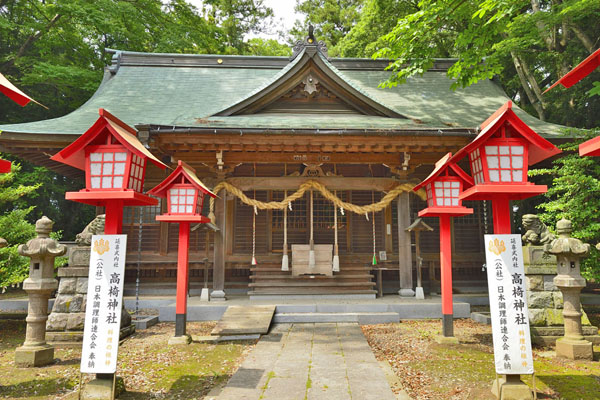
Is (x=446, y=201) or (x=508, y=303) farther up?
(x=446, y=201)

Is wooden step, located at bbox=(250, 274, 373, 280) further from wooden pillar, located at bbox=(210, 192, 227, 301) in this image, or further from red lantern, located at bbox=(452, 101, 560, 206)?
red lantern, located at bbox=(452, 101, 560, 206)

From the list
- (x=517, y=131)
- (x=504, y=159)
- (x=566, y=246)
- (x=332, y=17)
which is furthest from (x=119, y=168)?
(x=332, y=17)

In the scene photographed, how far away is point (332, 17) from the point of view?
27141mm

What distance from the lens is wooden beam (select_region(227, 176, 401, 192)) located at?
32.2ft

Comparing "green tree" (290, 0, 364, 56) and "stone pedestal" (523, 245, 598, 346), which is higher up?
"green tree" (290, 0, 364, 56)

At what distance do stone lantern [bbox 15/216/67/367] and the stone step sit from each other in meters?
4.27

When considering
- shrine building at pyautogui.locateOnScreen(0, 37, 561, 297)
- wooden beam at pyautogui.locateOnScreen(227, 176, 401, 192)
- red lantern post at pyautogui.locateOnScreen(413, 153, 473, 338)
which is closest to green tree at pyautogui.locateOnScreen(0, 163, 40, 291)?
shrine building at pyautogui.locateOnScreen(0, 37, 561, 297)

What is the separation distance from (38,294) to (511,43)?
15.0 m

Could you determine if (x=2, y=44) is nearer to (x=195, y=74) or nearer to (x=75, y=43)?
(x=75, y=43)

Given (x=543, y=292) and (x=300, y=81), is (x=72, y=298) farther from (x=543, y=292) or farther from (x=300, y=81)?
(x=543, y=292)

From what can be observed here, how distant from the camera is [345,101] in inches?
420

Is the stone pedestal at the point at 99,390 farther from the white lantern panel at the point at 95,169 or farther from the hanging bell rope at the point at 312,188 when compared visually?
the hanging bell rope at the point at 312,188

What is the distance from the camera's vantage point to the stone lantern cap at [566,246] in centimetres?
579

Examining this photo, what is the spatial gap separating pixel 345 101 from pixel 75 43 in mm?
13885
